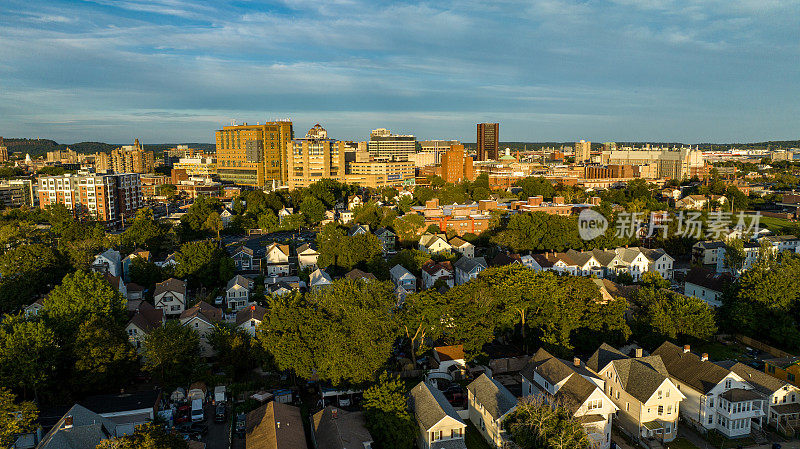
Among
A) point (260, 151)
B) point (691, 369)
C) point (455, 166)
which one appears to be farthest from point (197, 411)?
point (455, 166)

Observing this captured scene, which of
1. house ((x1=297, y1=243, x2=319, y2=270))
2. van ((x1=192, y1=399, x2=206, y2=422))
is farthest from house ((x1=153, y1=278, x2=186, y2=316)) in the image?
van ((x1=192, y1=399, x2=206, y2=422))

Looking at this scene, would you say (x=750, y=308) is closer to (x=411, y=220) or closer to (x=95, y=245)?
(x=411, y=220)

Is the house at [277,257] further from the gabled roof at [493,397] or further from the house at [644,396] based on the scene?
the house at [644,396]

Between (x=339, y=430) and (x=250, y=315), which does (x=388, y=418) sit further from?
(x=250, y=315)

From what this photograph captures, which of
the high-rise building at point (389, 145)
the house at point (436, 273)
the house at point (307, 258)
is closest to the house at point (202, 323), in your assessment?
the house at point (307, 258)

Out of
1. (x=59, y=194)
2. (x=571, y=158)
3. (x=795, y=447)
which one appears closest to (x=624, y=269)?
(x=795, y=447)

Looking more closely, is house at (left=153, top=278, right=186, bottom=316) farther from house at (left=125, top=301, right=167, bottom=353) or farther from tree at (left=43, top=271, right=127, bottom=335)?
tree at (left=43, top=271, right=127, bottom=335)
